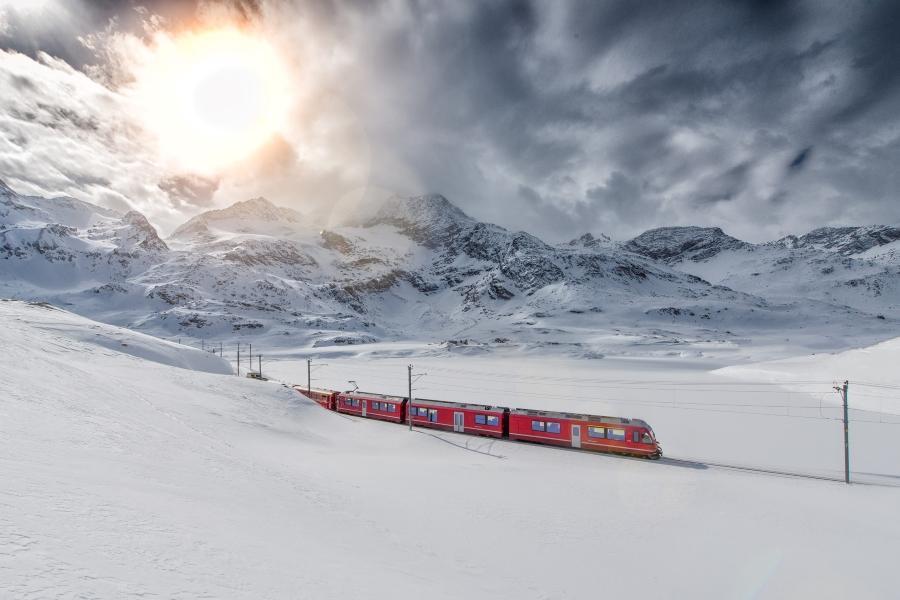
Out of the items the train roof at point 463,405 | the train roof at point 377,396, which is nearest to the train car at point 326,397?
the train roof at point 377,396

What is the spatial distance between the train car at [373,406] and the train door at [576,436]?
1627cm

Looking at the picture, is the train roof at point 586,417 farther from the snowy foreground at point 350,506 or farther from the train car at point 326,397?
the train car at point 326,397

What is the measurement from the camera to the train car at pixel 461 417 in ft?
118

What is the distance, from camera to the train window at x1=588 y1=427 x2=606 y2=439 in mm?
31480

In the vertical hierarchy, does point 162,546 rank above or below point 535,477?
above

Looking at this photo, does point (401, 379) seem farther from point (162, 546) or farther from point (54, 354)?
point (162, 546)

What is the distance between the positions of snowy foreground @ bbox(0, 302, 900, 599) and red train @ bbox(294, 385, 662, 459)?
1687 mm

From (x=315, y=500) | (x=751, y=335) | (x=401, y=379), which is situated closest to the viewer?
(x=315, y=500)

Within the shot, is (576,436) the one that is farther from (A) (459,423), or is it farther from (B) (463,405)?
(A) (459,423)

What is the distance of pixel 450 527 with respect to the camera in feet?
47.0

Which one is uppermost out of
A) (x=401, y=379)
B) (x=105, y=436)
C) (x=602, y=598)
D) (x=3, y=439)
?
(x=3, y=439)

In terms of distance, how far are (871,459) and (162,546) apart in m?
42.5

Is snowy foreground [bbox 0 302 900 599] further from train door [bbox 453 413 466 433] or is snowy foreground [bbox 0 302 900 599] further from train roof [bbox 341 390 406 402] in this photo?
train roof [bbox 341 390 406 402]

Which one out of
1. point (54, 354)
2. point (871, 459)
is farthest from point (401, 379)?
point (871, 459)
